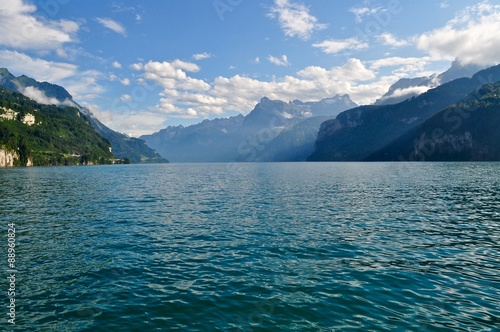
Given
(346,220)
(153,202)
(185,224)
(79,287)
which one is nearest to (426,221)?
(346,220)

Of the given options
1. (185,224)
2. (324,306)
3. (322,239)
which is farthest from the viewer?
(185,224)

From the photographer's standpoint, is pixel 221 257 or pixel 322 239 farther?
pixel 322 239

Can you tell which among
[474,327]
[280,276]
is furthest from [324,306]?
[474,327]

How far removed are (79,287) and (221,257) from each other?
11.4 metres

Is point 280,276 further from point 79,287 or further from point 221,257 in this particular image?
point 79,287

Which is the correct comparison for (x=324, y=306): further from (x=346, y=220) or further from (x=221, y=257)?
(x=346, y=220)

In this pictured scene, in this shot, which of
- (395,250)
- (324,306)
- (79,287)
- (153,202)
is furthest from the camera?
(153,202)

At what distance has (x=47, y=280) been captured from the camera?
74.5 ft

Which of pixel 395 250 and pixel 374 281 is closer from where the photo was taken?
pixel 374 281

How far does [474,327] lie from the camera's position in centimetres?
1605

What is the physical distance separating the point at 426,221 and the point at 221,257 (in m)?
31.4

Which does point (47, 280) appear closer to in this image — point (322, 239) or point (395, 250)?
point (322, 239)

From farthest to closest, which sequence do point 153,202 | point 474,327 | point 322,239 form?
1. point 153,202
2. point 322,239
3. point 474,327

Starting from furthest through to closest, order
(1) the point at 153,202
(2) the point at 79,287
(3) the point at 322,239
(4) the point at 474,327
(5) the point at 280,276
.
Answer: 1. (1) the point at 153,202
2. (3) the point at 322,239
3. (5) the point at 280,276
4. (2) the point at 79,287
5. (4) the point at 474,327
